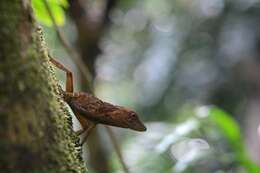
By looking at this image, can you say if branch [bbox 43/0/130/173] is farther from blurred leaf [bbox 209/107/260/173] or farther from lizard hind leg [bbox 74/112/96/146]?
blurred leaf [bbox 209/107/260/173]

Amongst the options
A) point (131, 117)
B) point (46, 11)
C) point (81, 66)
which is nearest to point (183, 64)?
point (81, 66)

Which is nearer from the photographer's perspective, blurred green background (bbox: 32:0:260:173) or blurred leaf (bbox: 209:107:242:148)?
blurred leaf (bbox: 209:107:242:148)

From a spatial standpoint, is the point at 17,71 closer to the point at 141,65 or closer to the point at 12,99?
the point at 12,99

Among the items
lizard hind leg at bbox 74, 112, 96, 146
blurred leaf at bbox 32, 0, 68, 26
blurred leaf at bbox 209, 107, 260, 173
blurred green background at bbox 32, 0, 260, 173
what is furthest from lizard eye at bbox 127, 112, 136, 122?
blurred green background at bbox 32, 0, 260, 173

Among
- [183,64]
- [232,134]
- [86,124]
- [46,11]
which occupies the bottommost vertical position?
[86,124]

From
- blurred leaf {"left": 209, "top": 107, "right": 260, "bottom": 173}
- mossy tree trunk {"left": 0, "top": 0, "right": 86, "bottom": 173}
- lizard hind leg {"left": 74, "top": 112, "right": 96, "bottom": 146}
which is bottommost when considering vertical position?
lizard hind leg {"left": 74, "top": 112, "right": 96, "bottom": 146}

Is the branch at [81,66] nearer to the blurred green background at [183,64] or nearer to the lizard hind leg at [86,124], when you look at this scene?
the lizard hind leg at [86,124]

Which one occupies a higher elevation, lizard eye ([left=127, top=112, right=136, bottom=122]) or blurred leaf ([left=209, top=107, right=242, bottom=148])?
blurred leaf ([left=209, top=107, right=242, bottom=148])

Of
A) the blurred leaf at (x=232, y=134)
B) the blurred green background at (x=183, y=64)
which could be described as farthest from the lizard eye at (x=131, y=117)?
the blurred green background at (x=183, y=64)

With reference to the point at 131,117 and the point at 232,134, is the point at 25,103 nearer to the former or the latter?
the point at 131,117
